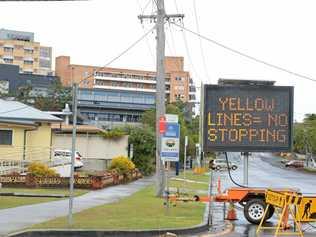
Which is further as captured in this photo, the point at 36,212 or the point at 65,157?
the point at 65,157

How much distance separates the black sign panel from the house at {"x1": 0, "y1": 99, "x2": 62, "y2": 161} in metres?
22.4

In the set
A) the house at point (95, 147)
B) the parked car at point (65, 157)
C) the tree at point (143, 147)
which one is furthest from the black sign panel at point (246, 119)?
the tree at point (143, 147)

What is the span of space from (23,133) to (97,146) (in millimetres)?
12569

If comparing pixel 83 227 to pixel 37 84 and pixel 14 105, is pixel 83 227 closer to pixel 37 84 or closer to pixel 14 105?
pixel 14 105

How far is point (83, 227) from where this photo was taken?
48.9 ft

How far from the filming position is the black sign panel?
63.2ft

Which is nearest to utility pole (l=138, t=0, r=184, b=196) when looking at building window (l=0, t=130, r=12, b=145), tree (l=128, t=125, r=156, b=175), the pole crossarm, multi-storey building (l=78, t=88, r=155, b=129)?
the pole crossarm

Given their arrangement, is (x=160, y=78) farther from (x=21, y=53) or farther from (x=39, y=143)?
(x=21, y=53)

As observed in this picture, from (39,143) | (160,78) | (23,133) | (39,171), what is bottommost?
(39,171)

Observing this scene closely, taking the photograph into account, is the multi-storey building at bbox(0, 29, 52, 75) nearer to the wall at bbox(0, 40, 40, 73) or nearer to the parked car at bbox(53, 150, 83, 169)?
the wall at bbox(0, 40, 40, 73)

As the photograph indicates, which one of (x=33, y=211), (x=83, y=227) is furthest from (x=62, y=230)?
(x=33, y=211)

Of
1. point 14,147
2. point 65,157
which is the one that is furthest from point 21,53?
point 14,147

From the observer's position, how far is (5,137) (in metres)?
40.4

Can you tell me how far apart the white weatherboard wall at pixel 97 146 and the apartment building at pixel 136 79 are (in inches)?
4146
